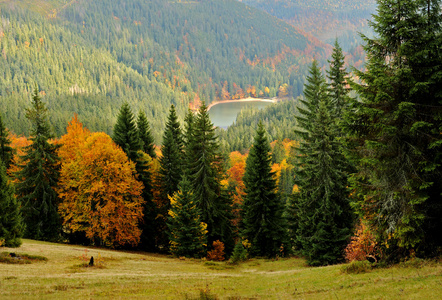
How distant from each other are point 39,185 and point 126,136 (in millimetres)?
10556

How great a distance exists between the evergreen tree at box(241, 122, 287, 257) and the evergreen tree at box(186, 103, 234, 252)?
12.0 ft

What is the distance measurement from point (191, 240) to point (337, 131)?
1697 cm

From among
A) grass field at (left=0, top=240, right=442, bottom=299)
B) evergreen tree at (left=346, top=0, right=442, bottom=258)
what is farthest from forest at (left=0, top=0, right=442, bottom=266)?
grass field at (left=0, top=240, right=442, bottom=299)

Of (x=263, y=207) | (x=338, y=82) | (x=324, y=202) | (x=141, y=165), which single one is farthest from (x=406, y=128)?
(x=141, y=165)

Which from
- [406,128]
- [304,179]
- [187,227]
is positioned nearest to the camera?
[406,128]

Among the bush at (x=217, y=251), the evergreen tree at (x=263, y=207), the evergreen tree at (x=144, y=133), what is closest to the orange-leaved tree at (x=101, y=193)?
the bush at (x=217, y=251)

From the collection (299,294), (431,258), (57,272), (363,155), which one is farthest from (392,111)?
(57,272)

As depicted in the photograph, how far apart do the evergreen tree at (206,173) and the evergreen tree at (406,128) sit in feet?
64.9

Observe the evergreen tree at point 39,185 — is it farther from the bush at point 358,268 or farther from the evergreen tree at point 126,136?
the bush at point 358,268

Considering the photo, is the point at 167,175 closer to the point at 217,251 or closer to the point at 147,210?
the point at 147,210

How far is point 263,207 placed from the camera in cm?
3469

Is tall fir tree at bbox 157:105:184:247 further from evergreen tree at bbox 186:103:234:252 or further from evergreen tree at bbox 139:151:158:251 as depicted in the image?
evergreen tree at bbox 186:103:234:252

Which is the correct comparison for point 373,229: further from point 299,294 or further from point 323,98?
point 323,98

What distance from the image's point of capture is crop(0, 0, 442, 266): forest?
17000mm
